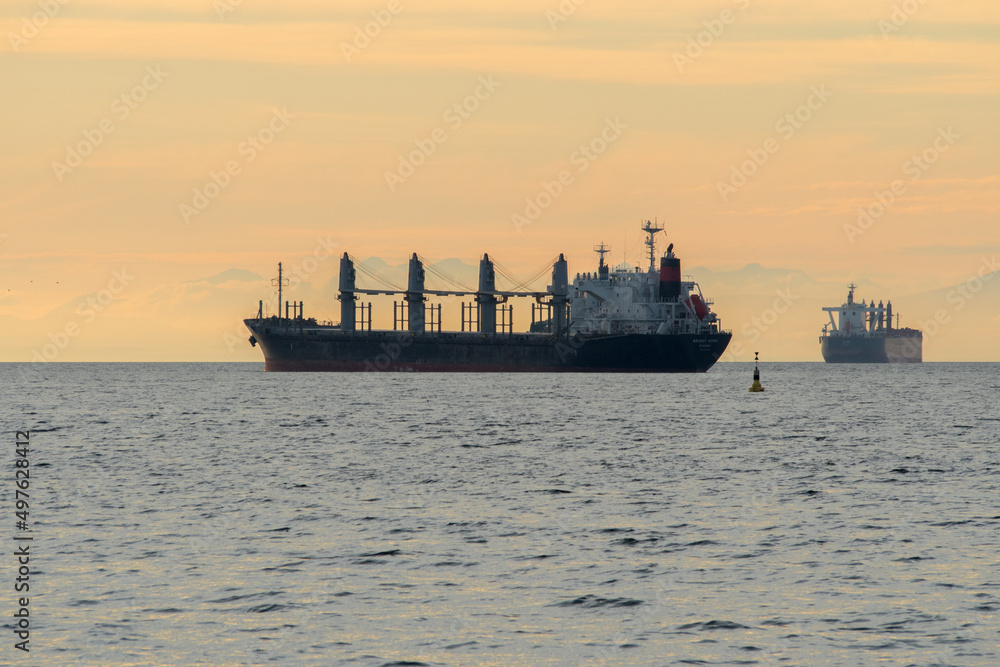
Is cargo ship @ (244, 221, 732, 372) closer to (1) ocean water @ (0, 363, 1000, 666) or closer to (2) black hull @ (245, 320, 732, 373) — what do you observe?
(2) black hull @ (245, 320, 732, 373)

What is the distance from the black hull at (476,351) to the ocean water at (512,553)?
81.0 m

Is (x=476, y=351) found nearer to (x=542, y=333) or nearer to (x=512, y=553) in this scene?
(x=542, y=333)

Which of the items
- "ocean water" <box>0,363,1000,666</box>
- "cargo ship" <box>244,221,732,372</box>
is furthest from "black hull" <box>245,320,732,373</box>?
"ocean water" <box>0,363,1000,666</box>

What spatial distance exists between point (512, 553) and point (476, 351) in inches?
4569

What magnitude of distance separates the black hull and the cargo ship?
0.40ft

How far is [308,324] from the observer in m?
146

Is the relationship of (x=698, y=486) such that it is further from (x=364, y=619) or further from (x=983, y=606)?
(x=364, y=619)

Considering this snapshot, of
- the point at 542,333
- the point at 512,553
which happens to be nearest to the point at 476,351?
the point at 542,333

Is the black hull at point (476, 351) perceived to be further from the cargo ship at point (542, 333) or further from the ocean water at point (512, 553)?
the ocean water at point (512, 553)

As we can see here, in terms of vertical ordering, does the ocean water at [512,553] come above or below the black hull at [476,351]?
below

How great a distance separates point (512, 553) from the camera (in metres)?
20.5

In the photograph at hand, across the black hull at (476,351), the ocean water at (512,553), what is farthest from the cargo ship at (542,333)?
the ocean water at (512,553)

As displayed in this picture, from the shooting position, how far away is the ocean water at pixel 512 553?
573 inches

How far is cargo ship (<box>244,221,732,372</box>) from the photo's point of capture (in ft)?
423
